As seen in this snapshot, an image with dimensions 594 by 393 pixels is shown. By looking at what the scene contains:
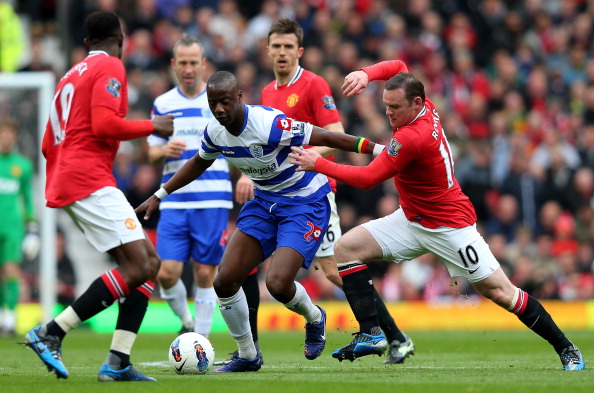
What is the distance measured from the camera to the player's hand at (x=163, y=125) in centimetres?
764

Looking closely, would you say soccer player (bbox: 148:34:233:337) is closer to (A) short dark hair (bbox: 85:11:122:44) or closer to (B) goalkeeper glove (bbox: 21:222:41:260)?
(A) short dark hair (bbox: 85:11:122:44)

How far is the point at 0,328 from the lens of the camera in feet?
46.6

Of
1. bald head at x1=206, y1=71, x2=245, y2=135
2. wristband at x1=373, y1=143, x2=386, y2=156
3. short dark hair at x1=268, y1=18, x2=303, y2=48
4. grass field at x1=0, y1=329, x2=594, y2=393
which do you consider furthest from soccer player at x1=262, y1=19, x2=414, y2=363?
bald head at x1=206, y1=71, x2=245, y2=135

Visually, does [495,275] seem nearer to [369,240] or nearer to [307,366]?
[369,240]

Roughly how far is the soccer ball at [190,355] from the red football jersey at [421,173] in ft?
5.83

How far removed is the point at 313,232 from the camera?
822 cm

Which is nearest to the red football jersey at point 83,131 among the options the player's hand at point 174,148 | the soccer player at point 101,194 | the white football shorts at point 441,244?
the soccer player at point 101,194

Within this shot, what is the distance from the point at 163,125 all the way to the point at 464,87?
12535 millimetres

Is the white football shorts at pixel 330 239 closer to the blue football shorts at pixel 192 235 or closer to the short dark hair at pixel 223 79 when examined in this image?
the blue football shorts at pixel 192 235

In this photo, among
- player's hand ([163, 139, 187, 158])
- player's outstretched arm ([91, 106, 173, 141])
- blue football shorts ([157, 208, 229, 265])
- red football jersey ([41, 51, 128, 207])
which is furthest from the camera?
blue football shorts ([157, 208, 229, 265])

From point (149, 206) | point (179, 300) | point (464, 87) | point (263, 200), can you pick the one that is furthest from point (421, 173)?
point (464, 87)

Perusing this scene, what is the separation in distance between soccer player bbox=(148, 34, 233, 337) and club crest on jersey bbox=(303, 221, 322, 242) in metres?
2.20

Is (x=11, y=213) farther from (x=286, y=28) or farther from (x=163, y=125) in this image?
(x=163, y=125)

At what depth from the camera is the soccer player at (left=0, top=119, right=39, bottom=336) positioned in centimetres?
1418
